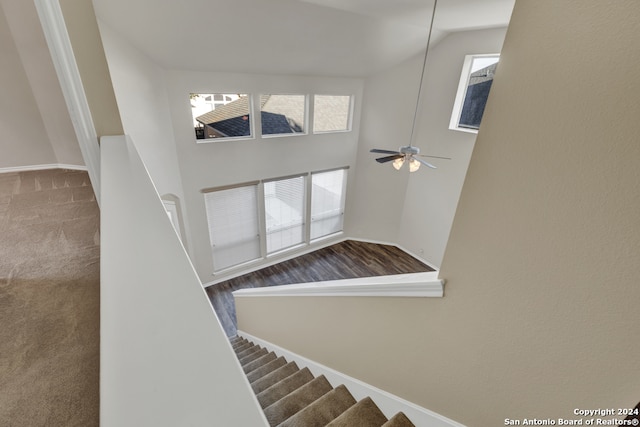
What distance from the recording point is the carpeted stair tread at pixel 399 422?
1381mm

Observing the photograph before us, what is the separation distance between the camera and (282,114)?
18.1ft

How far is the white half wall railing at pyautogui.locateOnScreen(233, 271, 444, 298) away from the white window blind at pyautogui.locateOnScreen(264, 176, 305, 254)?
3721 millimetres

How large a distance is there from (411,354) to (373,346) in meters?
0.30

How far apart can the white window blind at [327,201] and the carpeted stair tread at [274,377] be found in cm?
429

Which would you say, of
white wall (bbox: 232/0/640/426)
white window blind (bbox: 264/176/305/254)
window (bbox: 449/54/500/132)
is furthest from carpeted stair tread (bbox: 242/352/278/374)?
window (bbox: 449/54/500/132)

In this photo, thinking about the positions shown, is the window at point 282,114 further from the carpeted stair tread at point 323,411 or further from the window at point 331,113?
the carpeted stair tread at point 323,411

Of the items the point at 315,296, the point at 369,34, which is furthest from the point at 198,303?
the point at 369,34

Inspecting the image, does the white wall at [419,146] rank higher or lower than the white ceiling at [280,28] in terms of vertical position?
lower

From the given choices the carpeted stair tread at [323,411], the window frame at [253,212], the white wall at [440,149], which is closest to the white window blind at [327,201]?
the window frame at [253,212]

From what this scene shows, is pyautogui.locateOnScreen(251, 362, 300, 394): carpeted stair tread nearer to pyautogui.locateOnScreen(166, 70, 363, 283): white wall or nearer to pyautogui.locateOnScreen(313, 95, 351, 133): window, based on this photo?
pyautogui.locateOnScreen(166, 70, 363, 283): white wall

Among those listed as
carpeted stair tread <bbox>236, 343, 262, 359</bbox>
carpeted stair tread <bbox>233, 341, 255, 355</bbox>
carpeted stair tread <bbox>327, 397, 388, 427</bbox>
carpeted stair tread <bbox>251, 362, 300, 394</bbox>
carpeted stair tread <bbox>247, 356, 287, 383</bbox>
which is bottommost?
carpeted stair tread <bbox>233, 341, 255, 355</bbox>

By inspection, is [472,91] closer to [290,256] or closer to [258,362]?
[290,256]

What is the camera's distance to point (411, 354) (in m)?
1.37

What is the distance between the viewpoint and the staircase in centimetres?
151
